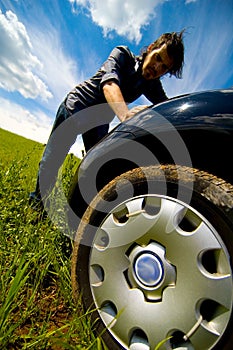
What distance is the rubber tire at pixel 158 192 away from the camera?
81 centimetres

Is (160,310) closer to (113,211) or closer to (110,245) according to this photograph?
(110,245)

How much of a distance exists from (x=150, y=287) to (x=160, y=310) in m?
0.08

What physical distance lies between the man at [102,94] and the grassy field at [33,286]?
0.27m

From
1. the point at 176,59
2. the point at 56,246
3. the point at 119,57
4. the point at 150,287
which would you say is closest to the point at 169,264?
the point at 150,287

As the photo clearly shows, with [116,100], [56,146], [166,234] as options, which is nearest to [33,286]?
[166,234]

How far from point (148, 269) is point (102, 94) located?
70.1 inches

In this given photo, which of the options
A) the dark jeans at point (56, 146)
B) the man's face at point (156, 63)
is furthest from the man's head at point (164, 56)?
the dark jeans at point (56, 146)

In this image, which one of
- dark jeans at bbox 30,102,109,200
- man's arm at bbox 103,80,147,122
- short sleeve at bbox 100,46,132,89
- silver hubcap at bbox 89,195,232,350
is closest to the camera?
silver hubcap at bbox 89,195,232,350

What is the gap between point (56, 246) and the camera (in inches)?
64.8

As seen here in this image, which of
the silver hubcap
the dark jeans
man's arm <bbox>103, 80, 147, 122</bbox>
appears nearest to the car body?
the silver hubcap

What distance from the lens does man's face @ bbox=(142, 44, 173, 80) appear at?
2.04m

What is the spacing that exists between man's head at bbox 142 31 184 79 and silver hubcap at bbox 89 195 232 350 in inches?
59.2

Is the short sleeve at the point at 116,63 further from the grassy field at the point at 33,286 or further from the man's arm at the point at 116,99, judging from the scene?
the grassy field at the point at 33,286

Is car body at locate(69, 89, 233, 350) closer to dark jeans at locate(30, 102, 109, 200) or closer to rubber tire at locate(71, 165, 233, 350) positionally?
rubber tire at locate(71, 165, 233, 350)
